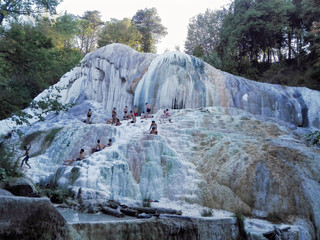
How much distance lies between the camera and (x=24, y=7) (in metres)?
7.78

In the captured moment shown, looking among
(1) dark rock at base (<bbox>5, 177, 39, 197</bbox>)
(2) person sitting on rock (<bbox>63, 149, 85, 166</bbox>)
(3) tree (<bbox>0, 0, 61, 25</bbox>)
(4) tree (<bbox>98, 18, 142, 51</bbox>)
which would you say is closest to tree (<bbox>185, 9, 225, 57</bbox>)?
(4) tree (<bbox>98, 18, 142, 51</bbox>)

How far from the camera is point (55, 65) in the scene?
766 cm

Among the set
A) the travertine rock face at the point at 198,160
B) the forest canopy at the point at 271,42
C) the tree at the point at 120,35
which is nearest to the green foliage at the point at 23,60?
the travertine rock face at the point at 198,160

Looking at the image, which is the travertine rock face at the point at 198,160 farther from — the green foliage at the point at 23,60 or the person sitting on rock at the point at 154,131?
the green foliage at the point at 23,60

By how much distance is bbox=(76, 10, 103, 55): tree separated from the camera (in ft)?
107

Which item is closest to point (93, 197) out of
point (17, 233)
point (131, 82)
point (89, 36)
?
point (17, 233)

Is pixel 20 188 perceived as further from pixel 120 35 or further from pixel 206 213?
pixel 120 35

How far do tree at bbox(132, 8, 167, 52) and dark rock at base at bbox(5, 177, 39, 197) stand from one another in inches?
1029

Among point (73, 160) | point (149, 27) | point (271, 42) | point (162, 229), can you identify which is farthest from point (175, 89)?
point (149, 27)

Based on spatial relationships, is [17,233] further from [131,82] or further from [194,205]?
[131,82]

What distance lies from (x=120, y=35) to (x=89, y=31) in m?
4.89

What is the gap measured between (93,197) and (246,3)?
→ 23784mm

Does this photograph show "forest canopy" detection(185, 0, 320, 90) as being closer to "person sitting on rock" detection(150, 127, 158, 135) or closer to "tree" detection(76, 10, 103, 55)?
"tree" detection(76, 10, 103, 55)

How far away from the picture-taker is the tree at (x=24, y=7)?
7.41 m
